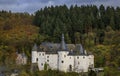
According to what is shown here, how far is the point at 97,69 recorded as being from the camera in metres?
61.6

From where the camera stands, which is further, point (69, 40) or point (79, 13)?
point (79, 13)

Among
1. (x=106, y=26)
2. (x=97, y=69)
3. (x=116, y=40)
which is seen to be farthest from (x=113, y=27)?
(x=97, y=69)

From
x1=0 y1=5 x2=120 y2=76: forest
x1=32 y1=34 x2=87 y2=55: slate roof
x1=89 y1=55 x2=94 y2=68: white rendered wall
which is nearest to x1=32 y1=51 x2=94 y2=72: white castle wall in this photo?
x1=89 y1=55 x2=94 y2=68: white rendered wall

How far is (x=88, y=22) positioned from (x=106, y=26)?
12.9ft

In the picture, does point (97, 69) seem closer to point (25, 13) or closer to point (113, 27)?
point (113, 27)

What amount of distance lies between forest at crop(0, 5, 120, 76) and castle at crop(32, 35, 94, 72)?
4208 mm

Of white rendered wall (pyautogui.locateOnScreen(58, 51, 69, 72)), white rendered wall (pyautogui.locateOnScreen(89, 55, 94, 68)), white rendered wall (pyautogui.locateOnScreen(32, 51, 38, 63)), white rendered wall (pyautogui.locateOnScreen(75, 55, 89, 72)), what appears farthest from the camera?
white rendered wall (pyautogui.locateOnScreen(89, 55, 94, 68))

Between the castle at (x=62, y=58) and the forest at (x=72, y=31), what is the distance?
4208mm

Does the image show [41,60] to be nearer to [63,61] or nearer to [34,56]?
[34,56]

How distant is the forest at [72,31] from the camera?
7031 centimetres

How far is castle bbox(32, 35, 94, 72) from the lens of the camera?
203 ft

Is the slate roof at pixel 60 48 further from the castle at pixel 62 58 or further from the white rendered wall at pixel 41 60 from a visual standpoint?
the white rendered wall at pixel 41 60

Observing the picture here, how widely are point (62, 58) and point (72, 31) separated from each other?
20.2 metres

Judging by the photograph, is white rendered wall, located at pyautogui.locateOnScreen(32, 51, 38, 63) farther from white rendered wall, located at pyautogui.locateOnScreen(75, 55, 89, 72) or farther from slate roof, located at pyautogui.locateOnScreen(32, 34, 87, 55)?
white rendered wall, located at pyautogui.locateOnScreen(75, 55, 89, 72)
